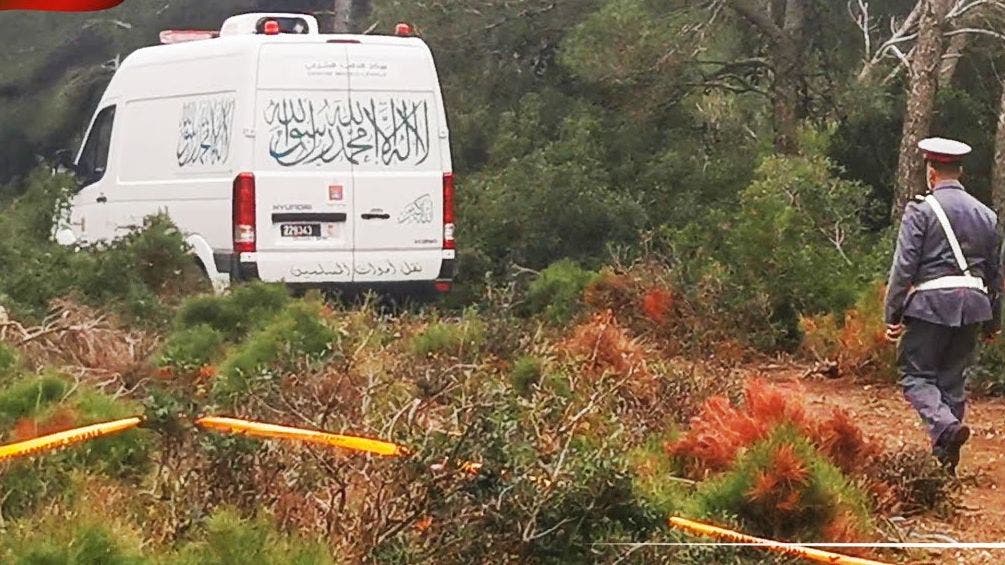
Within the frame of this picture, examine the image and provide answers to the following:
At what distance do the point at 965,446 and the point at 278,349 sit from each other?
12.0 ft

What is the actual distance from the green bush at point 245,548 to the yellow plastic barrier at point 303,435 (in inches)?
28.4

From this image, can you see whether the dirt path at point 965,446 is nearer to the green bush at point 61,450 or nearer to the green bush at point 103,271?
the green bush at point 61,450

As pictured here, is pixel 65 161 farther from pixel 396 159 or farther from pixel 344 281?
pixel 396 159

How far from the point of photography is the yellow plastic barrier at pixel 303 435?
566cm

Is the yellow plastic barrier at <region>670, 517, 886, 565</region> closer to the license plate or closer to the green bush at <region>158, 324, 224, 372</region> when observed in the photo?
the green bush at <region>158, 324, 224, 372</region>

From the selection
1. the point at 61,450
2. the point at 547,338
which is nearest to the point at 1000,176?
the point at 547,338

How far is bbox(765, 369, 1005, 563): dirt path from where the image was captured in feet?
22.4

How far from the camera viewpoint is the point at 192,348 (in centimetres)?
863

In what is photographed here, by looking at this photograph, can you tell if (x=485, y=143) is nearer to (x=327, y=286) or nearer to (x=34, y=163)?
(x=327, y=286)

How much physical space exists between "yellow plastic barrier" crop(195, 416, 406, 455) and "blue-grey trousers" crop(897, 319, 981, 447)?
286cm

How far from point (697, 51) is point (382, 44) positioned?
535 cm

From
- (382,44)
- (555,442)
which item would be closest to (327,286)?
(382,44)

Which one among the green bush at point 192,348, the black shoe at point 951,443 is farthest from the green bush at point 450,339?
the black shoe at point 951,443

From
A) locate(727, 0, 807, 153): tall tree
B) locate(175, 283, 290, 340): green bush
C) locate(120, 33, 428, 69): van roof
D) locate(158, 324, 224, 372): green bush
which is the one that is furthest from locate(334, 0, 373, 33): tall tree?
locate(158, 324, 224, 372): green bush
